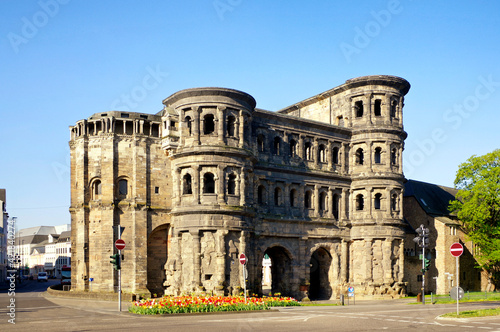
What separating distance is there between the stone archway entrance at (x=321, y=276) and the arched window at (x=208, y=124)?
15.2 meters

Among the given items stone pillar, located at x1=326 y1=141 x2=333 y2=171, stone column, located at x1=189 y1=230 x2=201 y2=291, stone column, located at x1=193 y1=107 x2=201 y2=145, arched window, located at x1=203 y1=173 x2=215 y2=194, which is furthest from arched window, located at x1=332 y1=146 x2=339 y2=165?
stone column, located at x1=189 y1=230 x2=201 y2=291

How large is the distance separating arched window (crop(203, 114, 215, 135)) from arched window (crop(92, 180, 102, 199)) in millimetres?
11008

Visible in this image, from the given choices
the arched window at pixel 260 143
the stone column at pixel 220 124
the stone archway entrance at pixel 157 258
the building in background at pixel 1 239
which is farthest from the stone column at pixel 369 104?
the building in background at pixel 1 239

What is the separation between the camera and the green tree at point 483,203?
56.7 m

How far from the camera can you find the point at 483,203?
189 ft

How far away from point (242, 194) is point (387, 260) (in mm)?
16113

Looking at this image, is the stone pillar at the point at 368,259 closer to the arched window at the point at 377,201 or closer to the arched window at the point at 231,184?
the arched window at the point at 377,201

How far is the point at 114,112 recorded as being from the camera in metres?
48.4

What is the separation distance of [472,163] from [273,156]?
24.4 metres

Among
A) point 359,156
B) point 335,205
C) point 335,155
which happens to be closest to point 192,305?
point 335,205

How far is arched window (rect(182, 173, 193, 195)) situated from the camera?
141ft

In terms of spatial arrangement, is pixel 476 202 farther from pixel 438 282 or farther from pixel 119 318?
pixel 119 318

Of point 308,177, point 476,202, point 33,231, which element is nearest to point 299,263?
point 308,177

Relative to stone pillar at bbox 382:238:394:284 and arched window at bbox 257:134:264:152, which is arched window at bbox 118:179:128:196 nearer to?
arched window at bbox 257:134:264:152
